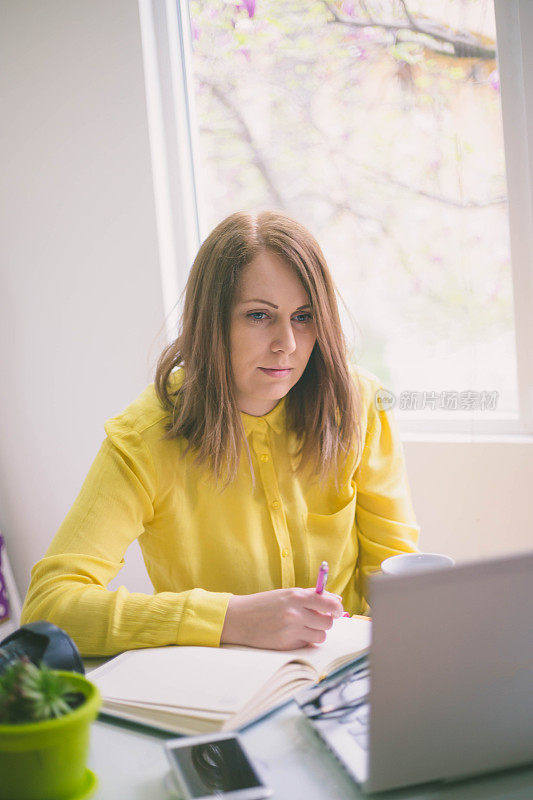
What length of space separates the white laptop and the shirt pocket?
656 millimetres

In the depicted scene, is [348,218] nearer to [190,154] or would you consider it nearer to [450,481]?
[190,154]

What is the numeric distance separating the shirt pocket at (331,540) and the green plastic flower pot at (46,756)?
0.71 meters

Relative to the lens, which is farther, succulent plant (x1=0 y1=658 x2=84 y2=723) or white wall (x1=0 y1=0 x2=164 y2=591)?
white wall (x1=0 y1=0 x2=164 y2=591)

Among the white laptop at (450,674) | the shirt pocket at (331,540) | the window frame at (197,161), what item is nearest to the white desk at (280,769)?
the white laptop at (450,674)

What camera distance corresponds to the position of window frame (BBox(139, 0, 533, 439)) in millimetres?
1732

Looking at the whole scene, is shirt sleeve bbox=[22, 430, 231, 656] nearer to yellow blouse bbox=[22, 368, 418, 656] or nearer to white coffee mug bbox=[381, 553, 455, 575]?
yellow blouse bbox=[22, 368, 418, 656]

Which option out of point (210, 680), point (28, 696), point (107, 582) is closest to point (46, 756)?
point (28, 696)

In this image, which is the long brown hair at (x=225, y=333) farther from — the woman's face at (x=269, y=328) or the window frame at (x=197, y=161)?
the window frame at (x=197, y=161)

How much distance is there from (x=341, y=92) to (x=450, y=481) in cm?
111

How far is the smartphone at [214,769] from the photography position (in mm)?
645

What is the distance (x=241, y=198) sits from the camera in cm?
223

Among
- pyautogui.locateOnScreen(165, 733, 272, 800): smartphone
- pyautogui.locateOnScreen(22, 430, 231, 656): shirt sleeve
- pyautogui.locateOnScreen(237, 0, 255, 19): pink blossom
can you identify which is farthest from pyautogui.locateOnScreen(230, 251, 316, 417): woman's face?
pyautogui.locateOnScreen(237, 0, 255, 19): pink blossom

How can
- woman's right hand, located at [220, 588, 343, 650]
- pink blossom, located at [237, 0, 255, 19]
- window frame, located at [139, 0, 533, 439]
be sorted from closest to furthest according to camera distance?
woman's right hand, located at [220, 588, 343, 650] → window frame, located at [139, 0, 533, 439] → pink blossom, located at [237, 0, 255, 19]

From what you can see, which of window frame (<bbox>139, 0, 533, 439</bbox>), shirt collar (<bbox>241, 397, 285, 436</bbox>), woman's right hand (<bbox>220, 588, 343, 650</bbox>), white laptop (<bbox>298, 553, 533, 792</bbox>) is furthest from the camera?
window frame (<bbox>139, 0, 533, 439</bbox>)
